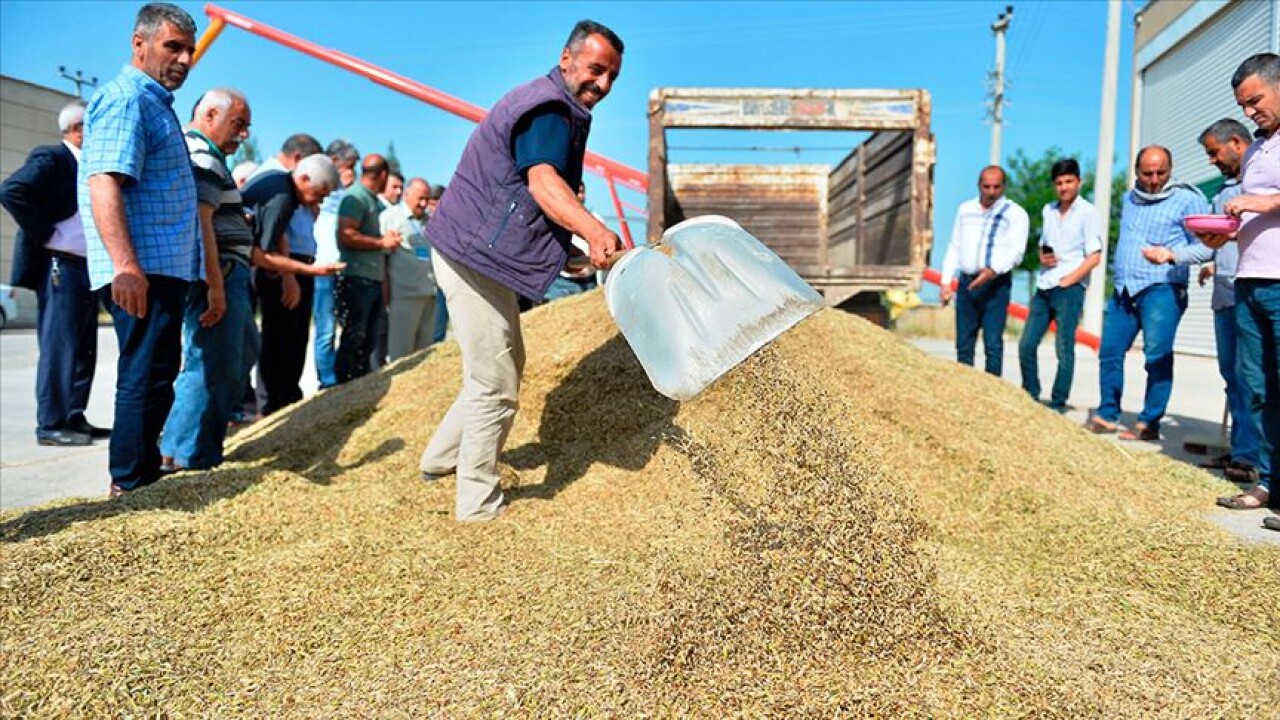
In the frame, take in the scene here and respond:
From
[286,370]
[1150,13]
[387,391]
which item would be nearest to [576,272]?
[387,391]

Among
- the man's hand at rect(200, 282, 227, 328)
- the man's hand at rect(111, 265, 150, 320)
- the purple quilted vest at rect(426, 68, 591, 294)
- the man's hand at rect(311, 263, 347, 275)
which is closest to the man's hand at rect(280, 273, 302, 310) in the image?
the man's hand at rect(311, 263, 347, 275)

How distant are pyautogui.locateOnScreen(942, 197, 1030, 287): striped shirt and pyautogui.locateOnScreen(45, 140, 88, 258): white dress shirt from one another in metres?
5.00

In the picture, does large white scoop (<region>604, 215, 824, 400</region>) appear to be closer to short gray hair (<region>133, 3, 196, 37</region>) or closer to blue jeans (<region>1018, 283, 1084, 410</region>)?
short gray hair (<region>133, 3, 196, 37</region>)

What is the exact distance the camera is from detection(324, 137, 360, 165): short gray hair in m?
5.80

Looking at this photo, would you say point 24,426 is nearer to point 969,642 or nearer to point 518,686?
point 518,686

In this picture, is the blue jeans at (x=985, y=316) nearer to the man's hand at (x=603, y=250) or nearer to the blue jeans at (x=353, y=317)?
the blue jeans at (x=353, y=317)

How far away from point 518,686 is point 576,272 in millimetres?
1773

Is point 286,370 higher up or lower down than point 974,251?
lower down

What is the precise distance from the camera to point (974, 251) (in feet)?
18.7

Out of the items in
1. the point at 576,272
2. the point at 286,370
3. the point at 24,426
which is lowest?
the point at 24,426

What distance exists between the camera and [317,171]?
4285mm

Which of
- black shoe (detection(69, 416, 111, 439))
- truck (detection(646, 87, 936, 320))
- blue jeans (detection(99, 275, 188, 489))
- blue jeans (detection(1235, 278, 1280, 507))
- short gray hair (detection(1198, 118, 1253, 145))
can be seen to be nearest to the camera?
blue jeans (detection(99, 275, 188, 489))

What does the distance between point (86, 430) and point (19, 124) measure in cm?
2080


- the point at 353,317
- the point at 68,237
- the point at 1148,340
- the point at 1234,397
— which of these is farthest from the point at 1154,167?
the point at 68,237
